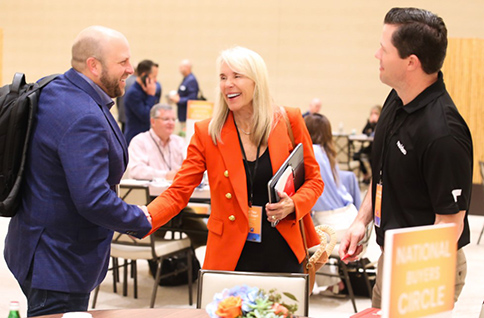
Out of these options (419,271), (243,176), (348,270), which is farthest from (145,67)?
(419,271)

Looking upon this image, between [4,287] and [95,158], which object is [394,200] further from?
[4,287]

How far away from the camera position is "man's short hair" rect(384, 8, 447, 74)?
6.48ft

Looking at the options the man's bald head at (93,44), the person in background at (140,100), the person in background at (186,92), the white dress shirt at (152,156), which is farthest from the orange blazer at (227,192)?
the person in background at (186,92)

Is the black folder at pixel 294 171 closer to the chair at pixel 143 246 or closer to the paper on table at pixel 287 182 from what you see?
the paper on table at pixel 287 182

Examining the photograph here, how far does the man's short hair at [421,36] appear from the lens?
197 centimetres

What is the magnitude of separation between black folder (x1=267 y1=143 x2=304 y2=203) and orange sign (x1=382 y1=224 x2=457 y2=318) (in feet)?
3.57

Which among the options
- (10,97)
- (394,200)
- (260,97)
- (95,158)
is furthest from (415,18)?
(10,97)

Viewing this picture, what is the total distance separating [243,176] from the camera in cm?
259

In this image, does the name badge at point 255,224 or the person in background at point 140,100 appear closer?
the name badge at point 255,224

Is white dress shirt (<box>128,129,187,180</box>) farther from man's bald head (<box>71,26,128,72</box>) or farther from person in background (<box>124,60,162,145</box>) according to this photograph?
man's bald head (<box>71,26,128,72</box>)

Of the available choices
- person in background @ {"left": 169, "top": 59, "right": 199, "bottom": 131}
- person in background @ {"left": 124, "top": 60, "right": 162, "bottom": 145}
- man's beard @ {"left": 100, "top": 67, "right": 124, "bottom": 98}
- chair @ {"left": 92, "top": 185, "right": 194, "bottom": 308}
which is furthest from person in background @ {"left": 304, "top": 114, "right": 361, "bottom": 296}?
person in background @ {"left": 169, "top": 59, "right": 199, "bottom": 131}

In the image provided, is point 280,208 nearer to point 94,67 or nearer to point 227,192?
point 227,192

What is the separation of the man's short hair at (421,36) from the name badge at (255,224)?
3.01ft

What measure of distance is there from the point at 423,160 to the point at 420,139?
0.07 meters
